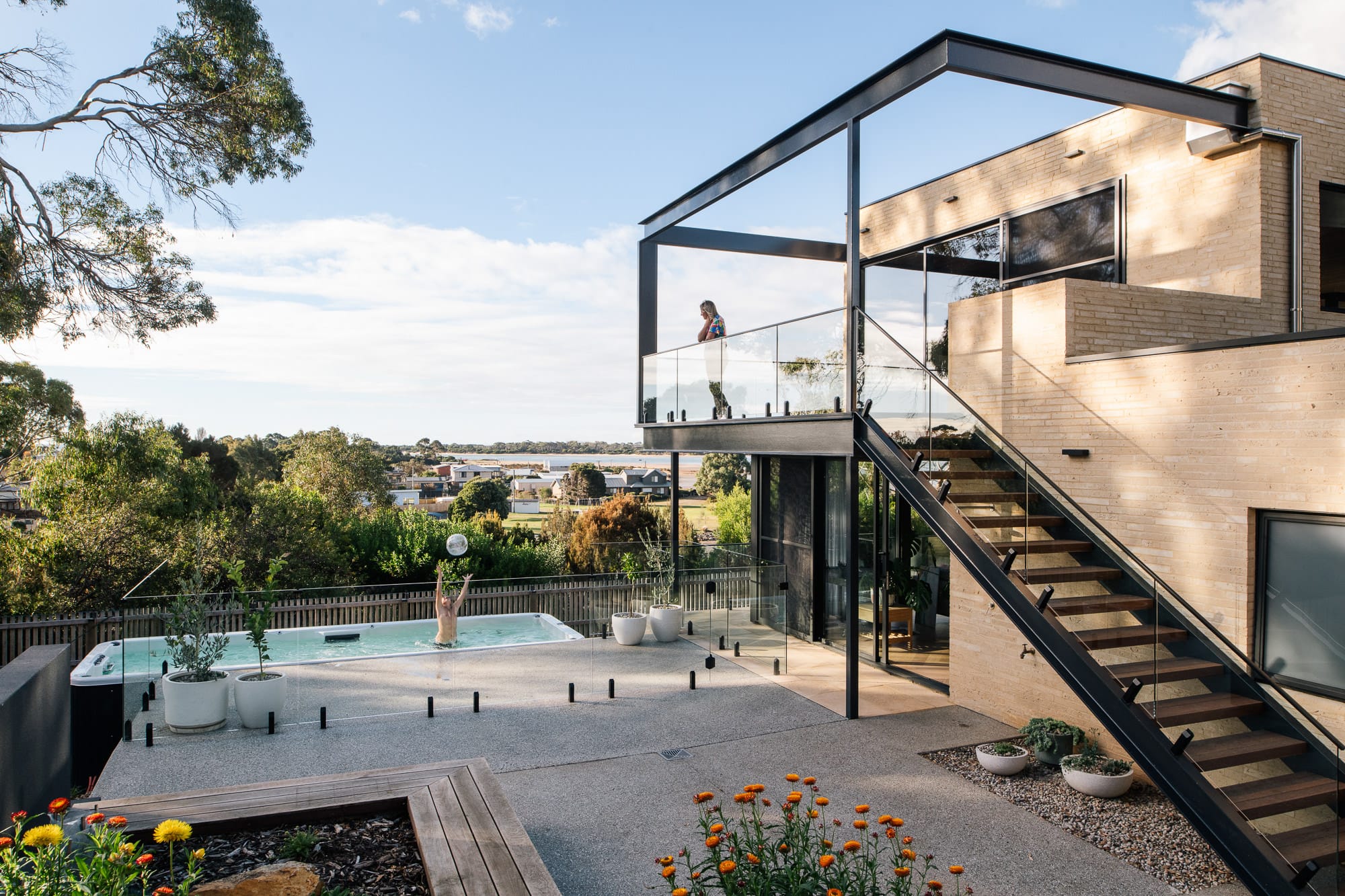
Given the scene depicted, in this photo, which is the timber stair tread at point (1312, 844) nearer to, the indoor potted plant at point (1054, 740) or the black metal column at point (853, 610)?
the indoor potted plant at point (1054, 740)

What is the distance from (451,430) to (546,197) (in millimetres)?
32250

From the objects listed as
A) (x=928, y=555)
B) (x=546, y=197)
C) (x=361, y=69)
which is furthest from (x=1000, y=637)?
(x=546, y=197)

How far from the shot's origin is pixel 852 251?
8828 mm

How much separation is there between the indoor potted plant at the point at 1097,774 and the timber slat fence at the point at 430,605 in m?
5.04

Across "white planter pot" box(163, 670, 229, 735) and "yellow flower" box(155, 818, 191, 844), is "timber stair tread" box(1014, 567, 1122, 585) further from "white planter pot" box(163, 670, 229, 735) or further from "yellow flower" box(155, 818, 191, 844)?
"white planter pot" box(163, 670, 229, 735)

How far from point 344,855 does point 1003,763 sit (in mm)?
5489

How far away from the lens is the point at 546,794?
676 cm

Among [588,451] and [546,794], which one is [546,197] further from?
[546,794]

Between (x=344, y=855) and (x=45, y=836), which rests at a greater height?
(x=45, y=836)

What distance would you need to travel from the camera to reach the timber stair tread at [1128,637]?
623cm

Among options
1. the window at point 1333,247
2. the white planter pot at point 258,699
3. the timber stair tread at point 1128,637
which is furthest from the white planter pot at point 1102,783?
the white planter pot at point 258,699

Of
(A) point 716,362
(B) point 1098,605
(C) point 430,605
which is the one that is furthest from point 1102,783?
(C) point 430,605

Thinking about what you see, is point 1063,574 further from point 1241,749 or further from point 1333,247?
point 1333,247

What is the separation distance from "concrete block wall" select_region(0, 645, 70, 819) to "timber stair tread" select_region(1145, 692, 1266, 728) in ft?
23.5
